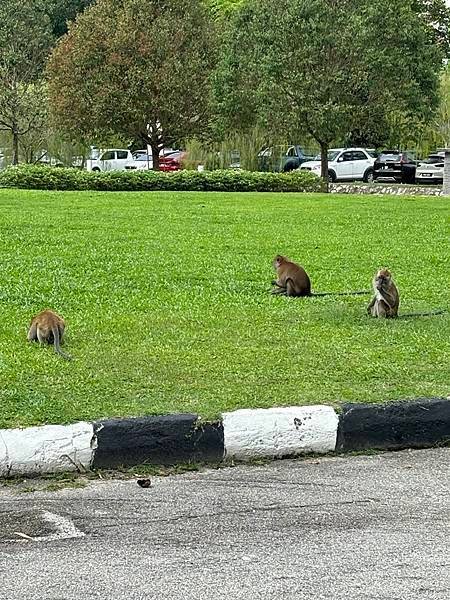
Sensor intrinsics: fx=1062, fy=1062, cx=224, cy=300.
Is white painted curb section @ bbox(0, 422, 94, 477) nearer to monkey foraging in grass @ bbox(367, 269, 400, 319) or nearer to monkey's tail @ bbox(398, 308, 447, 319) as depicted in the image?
monkey foraging in grass @ bbox(367, 269, 400, 319)

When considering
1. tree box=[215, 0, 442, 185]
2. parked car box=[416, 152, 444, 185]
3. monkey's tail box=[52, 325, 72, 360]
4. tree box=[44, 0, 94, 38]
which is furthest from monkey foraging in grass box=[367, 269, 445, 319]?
tree box=[44, 0, 94, 38]

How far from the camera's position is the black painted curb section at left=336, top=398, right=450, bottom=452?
573cm

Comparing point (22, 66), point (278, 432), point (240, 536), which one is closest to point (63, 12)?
point (22, 66)

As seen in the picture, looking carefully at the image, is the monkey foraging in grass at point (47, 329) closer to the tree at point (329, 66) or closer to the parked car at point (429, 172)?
the tree at point (329, 66)

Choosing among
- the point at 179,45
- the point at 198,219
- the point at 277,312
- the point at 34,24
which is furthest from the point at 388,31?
the point at 277,312

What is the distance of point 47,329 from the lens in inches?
280

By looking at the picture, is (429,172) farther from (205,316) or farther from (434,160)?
(205,316)

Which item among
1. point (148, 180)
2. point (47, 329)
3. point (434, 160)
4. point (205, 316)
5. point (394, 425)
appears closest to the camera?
point (394, 425)

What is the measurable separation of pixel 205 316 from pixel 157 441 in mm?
3289

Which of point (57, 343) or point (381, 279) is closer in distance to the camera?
point (57, 343)

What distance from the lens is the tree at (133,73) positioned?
118 feet

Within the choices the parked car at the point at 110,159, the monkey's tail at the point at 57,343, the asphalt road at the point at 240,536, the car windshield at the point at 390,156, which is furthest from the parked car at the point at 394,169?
the asphalt road at the point at 240,536

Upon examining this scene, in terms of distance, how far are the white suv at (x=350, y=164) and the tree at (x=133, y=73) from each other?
574cm

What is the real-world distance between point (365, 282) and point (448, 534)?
6757mm
